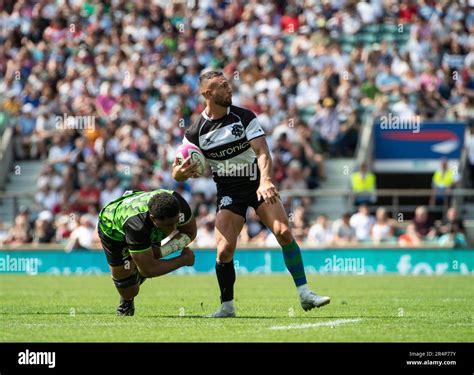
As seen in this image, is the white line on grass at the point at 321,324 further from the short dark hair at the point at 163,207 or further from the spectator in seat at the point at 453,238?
the spectator in seat at the point at 453,238

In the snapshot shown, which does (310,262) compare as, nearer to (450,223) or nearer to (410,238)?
(410,238)

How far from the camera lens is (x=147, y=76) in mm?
27922

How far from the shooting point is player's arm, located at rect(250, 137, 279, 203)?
11547mm

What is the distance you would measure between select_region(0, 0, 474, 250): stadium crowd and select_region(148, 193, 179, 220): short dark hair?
1206cm

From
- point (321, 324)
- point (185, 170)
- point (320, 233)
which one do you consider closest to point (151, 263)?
point (185, 170)

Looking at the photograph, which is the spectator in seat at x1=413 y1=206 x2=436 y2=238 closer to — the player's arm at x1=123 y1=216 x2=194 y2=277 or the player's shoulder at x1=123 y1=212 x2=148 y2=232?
the player's arm at x1=123 y1=216 x2=194 y2=277

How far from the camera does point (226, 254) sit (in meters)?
12.1

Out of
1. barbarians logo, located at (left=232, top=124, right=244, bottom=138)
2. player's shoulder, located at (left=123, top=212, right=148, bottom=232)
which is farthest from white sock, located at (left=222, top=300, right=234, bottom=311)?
barbarians logo, located at (left=232, top=124, right=244, bottom=138)

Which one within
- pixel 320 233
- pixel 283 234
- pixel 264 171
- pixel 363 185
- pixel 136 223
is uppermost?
pixel 264 171

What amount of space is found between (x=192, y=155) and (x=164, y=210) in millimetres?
902

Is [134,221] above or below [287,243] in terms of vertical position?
above

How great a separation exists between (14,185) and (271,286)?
415 inches
